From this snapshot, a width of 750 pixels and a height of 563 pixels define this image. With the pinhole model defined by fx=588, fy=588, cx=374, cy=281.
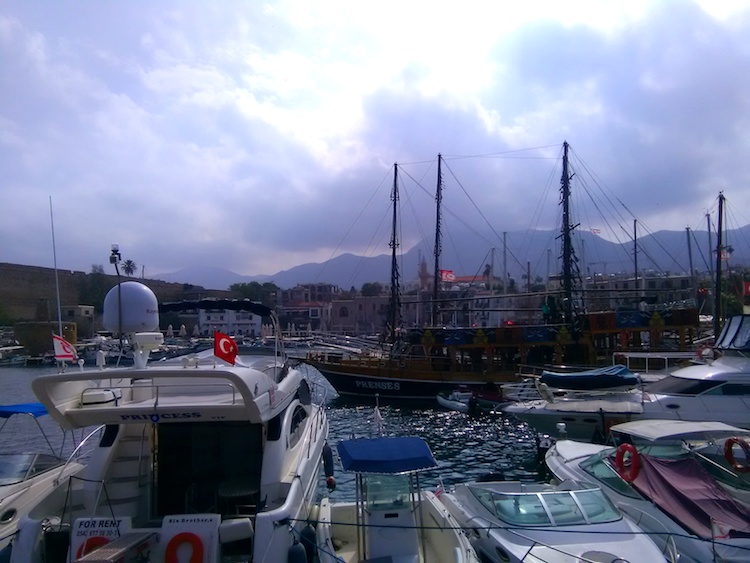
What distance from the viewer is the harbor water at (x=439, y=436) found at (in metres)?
17.2

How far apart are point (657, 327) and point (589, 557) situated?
29614 millimetres

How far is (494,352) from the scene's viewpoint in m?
37.7

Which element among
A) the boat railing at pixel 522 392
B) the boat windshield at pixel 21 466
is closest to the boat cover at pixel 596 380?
the boat railing at pixel 522 392

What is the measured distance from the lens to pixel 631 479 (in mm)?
10172

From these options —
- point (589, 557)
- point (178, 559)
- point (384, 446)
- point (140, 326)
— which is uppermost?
point (140, 326)

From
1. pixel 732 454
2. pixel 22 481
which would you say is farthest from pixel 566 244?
pixel 22 481

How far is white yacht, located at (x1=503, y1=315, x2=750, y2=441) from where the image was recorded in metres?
18.6

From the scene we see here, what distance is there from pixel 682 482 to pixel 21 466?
11.5m

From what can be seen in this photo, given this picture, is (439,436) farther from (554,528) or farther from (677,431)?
(554,528)

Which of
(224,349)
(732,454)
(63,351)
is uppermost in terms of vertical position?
(224,349)

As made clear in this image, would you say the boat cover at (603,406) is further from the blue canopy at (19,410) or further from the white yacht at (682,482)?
the blue canopy at (19,410)

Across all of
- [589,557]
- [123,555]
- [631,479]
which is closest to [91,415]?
[123,555]

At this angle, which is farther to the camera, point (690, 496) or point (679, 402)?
point (679, 402)

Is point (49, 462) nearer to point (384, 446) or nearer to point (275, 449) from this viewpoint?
point (275, 449)
